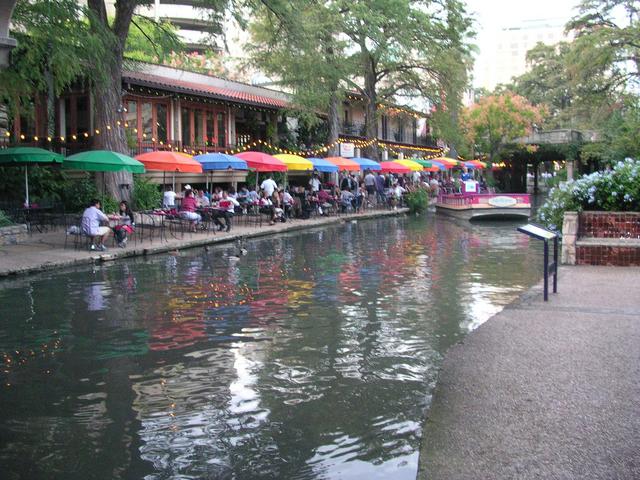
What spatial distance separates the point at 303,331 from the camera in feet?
30.7

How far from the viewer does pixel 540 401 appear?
5.96 m

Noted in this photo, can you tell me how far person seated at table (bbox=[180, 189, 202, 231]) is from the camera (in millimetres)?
22266

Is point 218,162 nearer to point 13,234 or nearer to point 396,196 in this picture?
point 13,234

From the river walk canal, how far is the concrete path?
348 mm

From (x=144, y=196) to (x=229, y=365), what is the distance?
18.4 m

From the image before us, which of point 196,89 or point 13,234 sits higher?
point 196,89

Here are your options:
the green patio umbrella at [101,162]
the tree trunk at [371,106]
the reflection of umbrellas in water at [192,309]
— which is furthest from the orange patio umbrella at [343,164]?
the reflection of umbrellas in water at [192,309]

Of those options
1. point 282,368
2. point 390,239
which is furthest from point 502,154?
point 282,368

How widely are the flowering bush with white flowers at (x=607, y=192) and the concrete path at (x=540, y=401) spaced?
581cm

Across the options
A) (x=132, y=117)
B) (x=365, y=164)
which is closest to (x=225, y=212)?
(x=132, y=117)

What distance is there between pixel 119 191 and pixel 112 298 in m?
12.3

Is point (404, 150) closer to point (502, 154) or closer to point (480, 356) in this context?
point (502, 154)

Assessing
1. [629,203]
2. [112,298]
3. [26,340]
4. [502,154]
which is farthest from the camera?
[502,154]

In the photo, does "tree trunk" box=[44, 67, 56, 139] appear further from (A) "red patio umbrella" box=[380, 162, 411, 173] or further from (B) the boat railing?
(B) the boat railing
